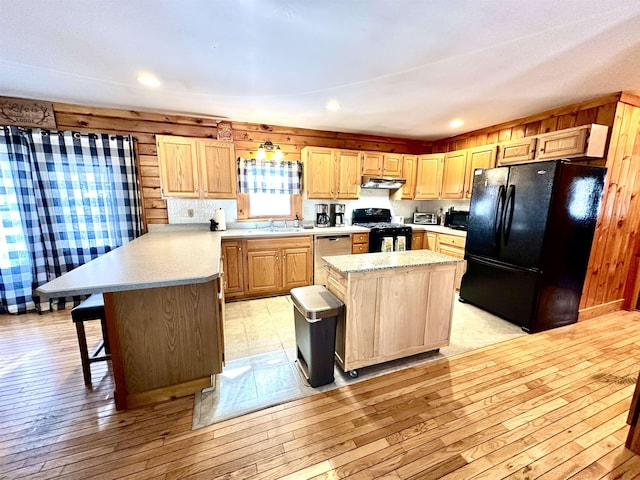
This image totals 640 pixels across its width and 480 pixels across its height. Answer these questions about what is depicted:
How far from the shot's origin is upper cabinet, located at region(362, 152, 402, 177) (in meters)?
4.20

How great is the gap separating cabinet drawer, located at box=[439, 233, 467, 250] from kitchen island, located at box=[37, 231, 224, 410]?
328 cm

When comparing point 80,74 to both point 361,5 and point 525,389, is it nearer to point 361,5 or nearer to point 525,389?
point 361,5

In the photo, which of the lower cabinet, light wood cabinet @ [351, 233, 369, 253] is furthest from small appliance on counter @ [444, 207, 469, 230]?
the lower cabinet

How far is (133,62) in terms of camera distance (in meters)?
2.06

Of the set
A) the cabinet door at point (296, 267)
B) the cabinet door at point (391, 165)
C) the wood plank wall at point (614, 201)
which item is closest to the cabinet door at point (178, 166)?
the cabinet door at point (296, 267)

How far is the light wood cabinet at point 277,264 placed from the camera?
11.6 feet

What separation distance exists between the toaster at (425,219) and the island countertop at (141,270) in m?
3.67

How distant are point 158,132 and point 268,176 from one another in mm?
1482

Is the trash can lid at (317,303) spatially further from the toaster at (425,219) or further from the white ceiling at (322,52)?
the toaster at (425,219)

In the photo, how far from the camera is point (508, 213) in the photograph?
285 cm

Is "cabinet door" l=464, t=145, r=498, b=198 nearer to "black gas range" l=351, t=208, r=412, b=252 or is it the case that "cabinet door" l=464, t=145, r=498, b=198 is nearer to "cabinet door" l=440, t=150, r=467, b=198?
"cabinet door" l=440, t=150, r=467, b=198

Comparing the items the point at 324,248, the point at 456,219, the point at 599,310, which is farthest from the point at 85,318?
the point at 599,310

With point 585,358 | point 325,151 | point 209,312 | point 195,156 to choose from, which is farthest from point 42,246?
point 585,358

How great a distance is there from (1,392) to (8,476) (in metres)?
0.92
